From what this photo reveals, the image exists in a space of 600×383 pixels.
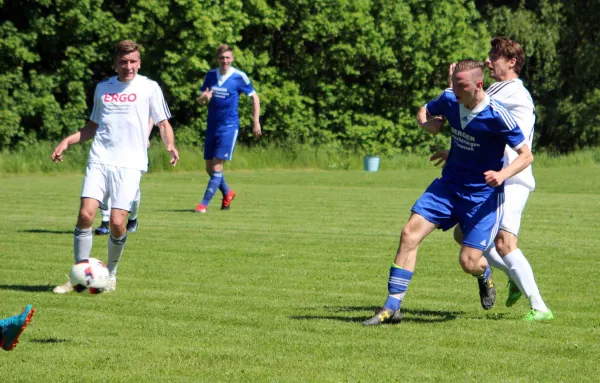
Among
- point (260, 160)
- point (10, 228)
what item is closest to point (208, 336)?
point (10, 228)

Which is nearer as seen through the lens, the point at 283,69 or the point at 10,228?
the point at 10,228

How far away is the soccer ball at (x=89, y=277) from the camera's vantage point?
6.90 meters

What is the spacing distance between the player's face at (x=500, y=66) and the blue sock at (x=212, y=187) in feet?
28.8

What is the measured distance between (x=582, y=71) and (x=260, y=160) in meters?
20.5

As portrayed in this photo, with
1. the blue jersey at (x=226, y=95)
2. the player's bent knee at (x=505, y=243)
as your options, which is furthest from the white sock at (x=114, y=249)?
the blue jersey at (x=226, y=95)

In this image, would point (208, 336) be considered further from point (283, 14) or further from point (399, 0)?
point (399, 0)

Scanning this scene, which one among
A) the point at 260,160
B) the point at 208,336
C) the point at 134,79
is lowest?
the point at 260,160

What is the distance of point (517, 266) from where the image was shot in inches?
303

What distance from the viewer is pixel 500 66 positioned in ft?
25.3

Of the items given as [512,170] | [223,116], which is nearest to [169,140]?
[512,170]

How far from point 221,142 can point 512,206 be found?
9.32 m

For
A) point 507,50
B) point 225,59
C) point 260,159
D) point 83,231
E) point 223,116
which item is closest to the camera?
point 507,50

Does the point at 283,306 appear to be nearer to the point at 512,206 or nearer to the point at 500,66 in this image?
the point at 512,206

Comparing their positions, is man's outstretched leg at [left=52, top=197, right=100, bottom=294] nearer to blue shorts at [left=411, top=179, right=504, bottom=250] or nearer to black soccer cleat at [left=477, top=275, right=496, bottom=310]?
blue shorts at [left=411, top=179, right=504, bottom=250]
